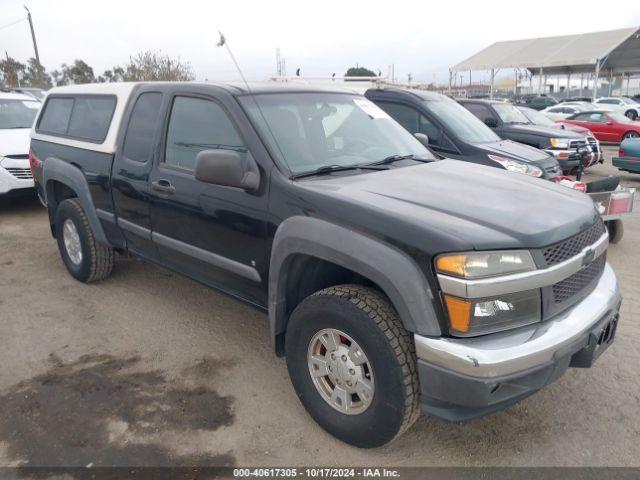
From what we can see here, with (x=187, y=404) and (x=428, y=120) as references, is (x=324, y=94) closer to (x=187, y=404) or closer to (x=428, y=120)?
(x=187, y=404)

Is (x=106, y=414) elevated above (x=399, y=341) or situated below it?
below

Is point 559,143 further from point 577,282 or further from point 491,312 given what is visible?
point 491,312

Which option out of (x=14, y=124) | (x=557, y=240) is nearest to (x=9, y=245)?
(x=14, y=124)

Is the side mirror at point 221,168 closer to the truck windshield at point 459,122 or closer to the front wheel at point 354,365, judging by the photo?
the front wheel at point 354,365

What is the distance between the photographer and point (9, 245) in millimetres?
6199

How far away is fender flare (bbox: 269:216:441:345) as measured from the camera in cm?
222

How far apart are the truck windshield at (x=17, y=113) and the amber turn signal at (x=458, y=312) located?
856cm

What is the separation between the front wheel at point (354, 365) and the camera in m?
2.34

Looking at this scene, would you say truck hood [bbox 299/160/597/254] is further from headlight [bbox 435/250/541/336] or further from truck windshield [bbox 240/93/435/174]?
truck windshield [bbox 240/93/435/174]

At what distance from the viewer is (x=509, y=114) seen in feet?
34.8

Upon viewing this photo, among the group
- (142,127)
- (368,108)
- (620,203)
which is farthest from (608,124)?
(142,127)

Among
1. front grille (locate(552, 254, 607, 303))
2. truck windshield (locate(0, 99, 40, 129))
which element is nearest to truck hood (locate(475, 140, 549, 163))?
front grille (locate(552, 254, 607, 303))

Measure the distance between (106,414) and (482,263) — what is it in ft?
7.31

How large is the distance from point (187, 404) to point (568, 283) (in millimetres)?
2172
